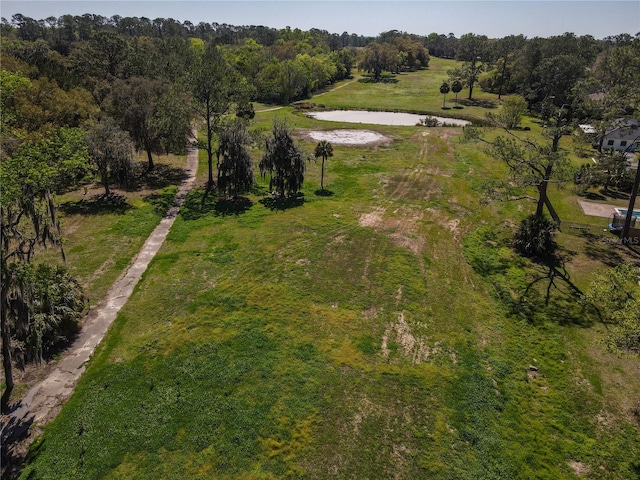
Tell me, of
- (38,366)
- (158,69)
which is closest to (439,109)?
(158,69)

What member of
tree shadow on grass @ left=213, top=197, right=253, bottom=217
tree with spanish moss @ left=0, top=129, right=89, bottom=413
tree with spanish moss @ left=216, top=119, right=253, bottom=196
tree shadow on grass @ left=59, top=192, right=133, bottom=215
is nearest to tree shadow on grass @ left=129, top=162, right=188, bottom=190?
tree shadow on grass @ left=59, top=192, right=133, bottom=215

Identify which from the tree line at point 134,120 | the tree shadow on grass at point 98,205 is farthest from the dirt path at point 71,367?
the tree shadow on grass at point 98,205

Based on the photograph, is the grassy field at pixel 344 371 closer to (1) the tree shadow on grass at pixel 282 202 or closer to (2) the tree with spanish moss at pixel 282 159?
(1) the tree shadow on grass at pixel 282 202

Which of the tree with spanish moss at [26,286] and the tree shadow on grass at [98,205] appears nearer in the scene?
the tree with spanish moss at [26,286]

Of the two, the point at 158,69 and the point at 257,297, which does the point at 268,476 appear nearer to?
the point at 257,297

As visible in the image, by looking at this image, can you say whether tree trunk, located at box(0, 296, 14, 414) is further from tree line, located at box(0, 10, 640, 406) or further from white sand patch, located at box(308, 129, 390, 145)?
white sand patch, located at box(308, 129, 390, 145)

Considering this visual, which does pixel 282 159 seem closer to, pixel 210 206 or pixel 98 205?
pixel 210 206
